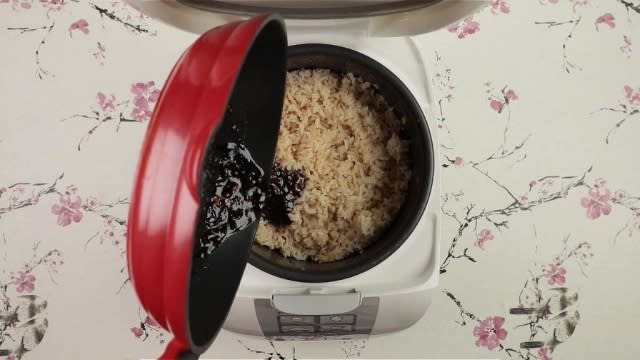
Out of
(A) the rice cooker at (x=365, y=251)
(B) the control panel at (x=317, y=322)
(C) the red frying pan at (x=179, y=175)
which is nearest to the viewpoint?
(C) the red frying pan at (x=179, y=175)

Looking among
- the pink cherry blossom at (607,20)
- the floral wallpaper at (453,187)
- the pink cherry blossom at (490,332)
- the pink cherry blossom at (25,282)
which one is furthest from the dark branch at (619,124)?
the pink cherry blossom at (25,282)

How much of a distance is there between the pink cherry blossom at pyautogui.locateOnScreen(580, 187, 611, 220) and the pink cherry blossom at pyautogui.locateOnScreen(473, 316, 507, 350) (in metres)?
0.26

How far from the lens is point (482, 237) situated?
1.06m

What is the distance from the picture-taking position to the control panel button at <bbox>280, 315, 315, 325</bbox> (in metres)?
0.92

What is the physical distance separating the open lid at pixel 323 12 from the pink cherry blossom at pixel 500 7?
0.31 metres

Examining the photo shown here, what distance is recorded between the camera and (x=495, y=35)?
3.53 ft

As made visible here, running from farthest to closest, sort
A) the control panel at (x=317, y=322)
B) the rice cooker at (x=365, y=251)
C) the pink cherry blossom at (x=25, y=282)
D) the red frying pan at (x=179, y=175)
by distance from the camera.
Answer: the pink cherry blossom at (x=25, y=282), the control panel at (x=317, y=322), the rice cooker at (x=365, y=251), the red frying pan at (x=179, y=175)

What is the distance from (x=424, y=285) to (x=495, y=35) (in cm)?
51

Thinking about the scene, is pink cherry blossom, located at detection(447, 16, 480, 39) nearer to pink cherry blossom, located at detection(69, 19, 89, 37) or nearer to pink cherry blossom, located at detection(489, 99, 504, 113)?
pink cherry blossom, located at detection(489, 99, 504, 113)

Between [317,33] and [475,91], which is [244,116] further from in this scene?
[475,91]

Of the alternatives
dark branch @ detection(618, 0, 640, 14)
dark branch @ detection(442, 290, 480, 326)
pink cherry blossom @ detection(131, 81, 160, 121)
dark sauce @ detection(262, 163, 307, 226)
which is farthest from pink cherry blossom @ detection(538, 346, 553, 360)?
pink cherry blossom @ detection(131, 81, 160, 121)

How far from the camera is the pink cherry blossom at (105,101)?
106 centimetres

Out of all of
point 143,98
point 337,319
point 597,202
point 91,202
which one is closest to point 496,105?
point 597,202

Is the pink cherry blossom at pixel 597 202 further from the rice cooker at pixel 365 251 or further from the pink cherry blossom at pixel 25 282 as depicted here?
the pink cherry blossom at pixel 25 282
